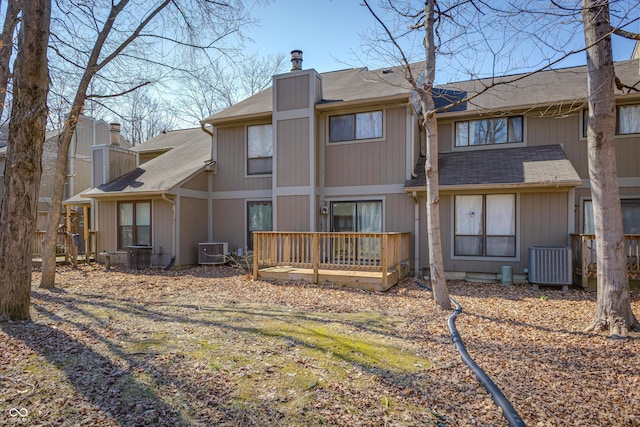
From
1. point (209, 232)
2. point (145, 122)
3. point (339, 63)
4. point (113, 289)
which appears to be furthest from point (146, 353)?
point (145, 122)

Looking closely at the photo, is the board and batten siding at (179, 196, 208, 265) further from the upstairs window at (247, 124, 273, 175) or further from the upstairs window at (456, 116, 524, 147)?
the upstairs window at (456, 116, 524, 147)

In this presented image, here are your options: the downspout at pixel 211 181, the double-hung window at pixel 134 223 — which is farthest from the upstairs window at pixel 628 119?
the double-hung window at pixel 134 223

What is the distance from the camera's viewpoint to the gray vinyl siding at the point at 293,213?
10.8 meters

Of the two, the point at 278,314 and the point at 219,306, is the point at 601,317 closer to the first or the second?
the point at 278,314

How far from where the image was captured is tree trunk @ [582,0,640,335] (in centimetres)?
502

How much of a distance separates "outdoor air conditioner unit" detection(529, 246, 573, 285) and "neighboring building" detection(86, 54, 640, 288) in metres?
0.74

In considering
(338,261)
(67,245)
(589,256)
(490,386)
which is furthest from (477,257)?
(67,245)

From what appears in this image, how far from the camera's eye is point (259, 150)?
12148 millimetres

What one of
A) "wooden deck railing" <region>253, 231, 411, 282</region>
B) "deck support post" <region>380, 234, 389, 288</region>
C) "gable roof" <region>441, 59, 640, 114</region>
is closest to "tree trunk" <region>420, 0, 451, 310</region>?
"deck support post" <region>380, 234, 389, 288</region>

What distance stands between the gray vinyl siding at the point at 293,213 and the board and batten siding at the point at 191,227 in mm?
3065

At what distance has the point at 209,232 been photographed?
12.8 meters

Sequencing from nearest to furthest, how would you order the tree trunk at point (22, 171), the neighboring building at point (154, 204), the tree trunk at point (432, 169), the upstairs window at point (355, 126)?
the tree trunk at point (22, 171) → the tree trunk at point (432, 169) → the upstairs window at point (355, 126) → the neighboring building at point (154, 204)

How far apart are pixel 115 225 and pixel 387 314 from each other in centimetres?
1054

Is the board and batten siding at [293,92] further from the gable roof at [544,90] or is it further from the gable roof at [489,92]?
the gable roof at [544,90]
